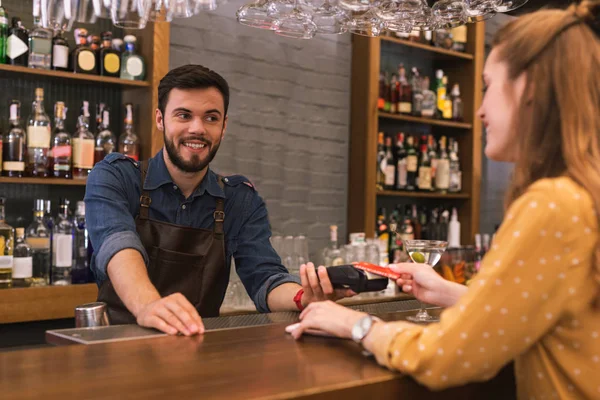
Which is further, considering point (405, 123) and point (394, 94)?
point (405, 123)

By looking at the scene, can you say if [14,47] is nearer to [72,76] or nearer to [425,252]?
[72,76]

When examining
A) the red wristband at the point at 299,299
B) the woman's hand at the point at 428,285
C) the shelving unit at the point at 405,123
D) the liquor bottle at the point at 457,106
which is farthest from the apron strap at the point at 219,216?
the liquor bottle at the point at 457,106

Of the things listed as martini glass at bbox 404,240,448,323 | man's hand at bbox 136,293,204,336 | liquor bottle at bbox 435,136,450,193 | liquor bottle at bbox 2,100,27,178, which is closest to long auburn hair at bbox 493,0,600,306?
martini glass at bbox 404,240,448,323

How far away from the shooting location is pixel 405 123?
15.8 ft

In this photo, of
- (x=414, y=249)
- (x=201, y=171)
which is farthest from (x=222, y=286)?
(x=414, y=249)

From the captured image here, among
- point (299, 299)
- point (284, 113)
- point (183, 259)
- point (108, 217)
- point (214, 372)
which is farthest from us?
point (284, 113)

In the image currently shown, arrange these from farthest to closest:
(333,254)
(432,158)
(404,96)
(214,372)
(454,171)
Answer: (454,171) < (432,158) < (404,96) < (333,254) < (214,372)

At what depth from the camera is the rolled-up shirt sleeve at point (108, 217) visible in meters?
2.12

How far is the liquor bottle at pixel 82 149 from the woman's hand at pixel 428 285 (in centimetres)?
196

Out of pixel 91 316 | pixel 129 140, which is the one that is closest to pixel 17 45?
pixel 129 140

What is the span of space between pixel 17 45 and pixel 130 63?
0.48m

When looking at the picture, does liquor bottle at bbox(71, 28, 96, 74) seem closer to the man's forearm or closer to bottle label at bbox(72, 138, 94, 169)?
bottle label at bbox(72, 138, 94, 169)

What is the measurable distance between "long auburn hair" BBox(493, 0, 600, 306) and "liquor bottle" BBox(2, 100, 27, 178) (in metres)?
2.38

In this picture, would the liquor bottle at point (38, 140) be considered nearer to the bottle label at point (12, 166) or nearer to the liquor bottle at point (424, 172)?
the bottle label at point (12, 166)
